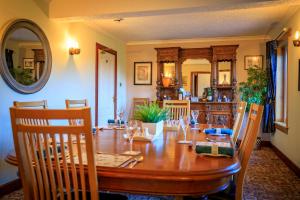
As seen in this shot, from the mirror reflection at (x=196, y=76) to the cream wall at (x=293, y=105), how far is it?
2035 millimetres

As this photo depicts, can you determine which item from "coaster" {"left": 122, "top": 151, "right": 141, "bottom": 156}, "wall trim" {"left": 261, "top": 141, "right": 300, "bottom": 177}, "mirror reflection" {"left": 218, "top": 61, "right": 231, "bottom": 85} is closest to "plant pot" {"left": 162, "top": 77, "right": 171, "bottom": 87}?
"mirror reflection" {"left": 218, "top": 61, "right": 231, "bottom": 85}

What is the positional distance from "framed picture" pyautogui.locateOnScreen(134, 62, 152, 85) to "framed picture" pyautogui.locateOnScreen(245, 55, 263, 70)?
7.40 ft

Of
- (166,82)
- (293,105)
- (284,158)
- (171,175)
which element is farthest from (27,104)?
(166,82)

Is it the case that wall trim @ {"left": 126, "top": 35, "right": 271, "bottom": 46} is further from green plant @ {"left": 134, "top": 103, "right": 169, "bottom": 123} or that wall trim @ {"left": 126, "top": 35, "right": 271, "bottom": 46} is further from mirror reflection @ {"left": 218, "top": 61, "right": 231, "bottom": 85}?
green plant @ {"left": 134, "top": 103, "right": 169, "bottom": 123}

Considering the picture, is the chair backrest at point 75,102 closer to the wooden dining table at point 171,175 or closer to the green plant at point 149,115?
the green plant at point 149,115

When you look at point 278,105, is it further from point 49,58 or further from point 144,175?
point 144,175

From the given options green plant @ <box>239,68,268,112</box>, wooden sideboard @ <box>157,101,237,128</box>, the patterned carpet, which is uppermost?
green plant @ <box>239,68,268,112</box>

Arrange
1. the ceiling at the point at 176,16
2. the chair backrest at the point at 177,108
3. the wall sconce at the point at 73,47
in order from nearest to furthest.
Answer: the ceiling at the point at 176,16, the chair backrest at the point at 177,108, the wall sconce at the point at 73,47

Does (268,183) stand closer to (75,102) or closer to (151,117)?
(151,117)

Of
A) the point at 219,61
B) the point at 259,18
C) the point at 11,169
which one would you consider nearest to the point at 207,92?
the point at 219,61

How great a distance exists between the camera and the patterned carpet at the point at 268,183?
107 inches

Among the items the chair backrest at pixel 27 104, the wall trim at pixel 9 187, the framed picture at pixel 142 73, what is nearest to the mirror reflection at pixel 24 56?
the chair backrest at pixel 27 104

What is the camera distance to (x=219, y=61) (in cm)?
582

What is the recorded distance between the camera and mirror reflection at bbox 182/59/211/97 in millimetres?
5945
